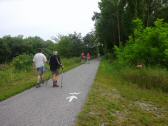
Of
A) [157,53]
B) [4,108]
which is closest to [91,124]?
[4,108]

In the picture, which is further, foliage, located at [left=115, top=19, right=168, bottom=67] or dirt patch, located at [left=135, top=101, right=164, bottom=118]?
foliage, located at [left=115, top=19, right=168, bottom=67]

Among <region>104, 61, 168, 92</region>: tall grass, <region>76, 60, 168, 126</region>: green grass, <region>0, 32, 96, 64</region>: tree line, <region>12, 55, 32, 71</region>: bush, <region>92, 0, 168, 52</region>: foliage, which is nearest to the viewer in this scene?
<region>76, 60, 168, 126</region>: green grass

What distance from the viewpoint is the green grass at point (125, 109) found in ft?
26.1

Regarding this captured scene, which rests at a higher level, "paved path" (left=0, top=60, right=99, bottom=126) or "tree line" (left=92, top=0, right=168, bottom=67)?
"tree line" (left=92, top=0, right=168, bottom=67)

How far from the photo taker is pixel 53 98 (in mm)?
10781

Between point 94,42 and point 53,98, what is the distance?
5971 cm

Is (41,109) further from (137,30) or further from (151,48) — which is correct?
(137,30)

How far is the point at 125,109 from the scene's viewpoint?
9680 mm

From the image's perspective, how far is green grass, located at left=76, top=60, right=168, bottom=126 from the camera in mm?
7946

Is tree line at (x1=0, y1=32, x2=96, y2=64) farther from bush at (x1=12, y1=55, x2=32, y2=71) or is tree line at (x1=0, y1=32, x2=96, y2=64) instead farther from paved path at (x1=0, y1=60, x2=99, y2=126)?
paved path at (x1=0, y1=60, x2=99, y2=126)

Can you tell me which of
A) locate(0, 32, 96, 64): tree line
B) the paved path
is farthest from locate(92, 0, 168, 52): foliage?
the paved path

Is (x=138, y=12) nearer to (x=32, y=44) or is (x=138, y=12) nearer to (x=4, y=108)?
(x=4, y=108)

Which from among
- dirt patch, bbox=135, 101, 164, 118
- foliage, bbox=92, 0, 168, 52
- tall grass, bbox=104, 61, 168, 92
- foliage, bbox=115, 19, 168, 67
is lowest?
dirt patch, bbox=135, 101, 164, 118

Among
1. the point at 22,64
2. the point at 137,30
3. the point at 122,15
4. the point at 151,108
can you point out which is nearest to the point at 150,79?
the point at 151,108
